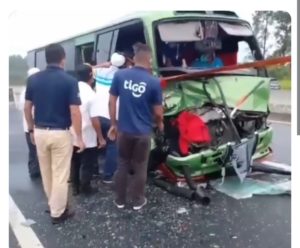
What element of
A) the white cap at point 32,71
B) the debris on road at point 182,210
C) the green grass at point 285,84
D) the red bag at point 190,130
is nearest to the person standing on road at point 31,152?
the white cap at point 32,71

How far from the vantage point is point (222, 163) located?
2.49m

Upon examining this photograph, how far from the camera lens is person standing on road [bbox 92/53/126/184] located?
6.31 ft

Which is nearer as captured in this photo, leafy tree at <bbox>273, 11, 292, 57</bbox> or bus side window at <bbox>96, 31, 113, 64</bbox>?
leafy tree at <bbox>273, 11, 292, 57</bbox>

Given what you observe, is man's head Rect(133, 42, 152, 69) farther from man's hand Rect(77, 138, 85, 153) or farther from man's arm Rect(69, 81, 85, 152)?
man's hand Rect(77, 138, 85, 153)

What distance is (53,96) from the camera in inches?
72.3

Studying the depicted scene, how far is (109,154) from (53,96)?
1.15ft

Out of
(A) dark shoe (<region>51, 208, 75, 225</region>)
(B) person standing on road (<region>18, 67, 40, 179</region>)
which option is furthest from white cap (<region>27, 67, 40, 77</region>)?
(A) dark shoe (<region>51, 208, 75, 225</region>)

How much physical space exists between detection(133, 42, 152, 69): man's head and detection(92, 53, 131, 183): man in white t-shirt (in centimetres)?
4

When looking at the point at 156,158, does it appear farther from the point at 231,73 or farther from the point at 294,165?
the point at 294,165

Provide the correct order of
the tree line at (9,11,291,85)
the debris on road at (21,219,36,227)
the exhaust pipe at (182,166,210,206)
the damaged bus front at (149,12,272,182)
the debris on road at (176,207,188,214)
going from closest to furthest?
the tree line at (9,11,291,85) → the debris on road at (21,219,36,227) → the damaged bus front at (149,12,272,182) → the debris on road at (176,207,188,214) → the exhaust pipe at (182,166,210,206)

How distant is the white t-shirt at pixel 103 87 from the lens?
6.31 feet

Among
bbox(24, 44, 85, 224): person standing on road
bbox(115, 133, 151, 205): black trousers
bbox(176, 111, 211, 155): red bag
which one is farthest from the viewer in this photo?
bbox(176, 111, 211, 155): red bag

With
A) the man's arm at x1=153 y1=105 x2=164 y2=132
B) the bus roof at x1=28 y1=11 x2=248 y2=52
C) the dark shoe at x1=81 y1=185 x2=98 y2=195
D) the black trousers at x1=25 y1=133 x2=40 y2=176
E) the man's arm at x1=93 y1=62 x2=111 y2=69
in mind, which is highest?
the bus roof at x1=28 y1=11 x2=248 y2=52

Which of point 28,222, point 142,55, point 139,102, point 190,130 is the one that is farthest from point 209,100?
point 28,222
